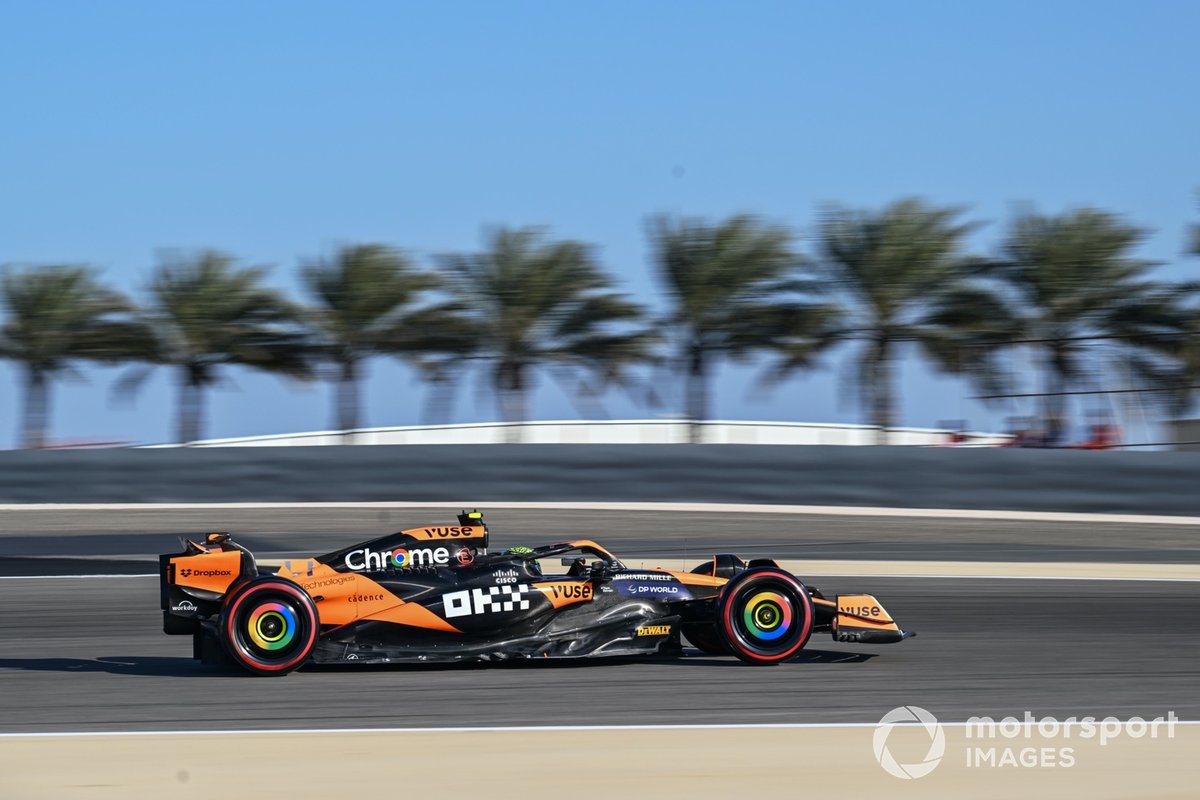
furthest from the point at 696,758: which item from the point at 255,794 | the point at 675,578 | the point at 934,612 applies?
the point at 934,612

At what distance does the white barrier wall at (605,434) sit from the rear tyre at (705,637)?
12525 mm

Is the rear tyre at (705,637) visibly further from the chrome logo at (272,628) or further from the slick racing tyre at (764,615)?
the chrome logo at (272,628)

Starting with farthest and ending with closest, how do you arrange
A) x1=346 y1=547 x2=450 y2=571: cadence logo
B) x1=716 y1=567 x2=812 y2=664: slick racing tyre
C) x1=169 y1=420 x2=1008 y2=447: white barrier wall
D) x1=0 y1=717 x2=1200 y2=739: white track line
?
1. x1=169 y1=420 x2=1008 y2=447: white barrier wall
2. x1=346 y1=547 x2=450 y2=571: cadence logo
3. x1=716 y1=567 x2=812 y2=664: slick racing tyre
4. x1=0 y1=717 x2=1200 y2=739: white track line

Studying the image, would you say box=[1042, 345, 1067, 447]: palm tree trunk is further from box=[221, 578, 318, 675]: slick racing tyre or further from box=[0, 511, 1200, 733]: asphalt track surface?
box=[221, 578, 318, 675]: slick racing tyre

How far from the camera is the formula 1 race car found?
848 cm

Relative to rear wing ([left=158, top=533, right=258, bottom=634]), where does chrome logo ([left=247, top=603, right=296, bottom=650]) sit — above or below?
below

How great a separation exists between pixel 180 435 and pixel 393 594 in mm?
16324

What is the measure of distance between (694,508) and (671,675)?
9.11 metres

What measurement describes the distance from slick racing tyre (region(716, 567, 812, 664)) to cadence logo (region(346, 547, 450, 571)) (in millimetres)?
1778

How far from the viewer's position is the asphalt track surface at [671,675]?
7516 mm

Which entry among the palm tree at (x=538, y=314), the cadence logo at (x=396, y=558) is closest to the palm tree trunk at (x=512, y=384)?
the palm tree at (x=538, y=314)

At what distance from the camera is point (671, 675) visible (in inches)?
339

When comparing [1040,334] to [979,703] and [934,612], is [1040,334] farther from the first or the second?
[979,703]

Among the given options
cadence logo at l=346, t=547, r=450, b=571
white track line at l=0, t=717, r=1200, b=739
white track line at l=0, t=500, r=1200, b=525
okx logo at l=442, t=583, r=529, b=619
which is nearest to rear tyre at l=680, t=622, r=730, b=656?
okx logo at l=442, t=583, r=529, b=619
